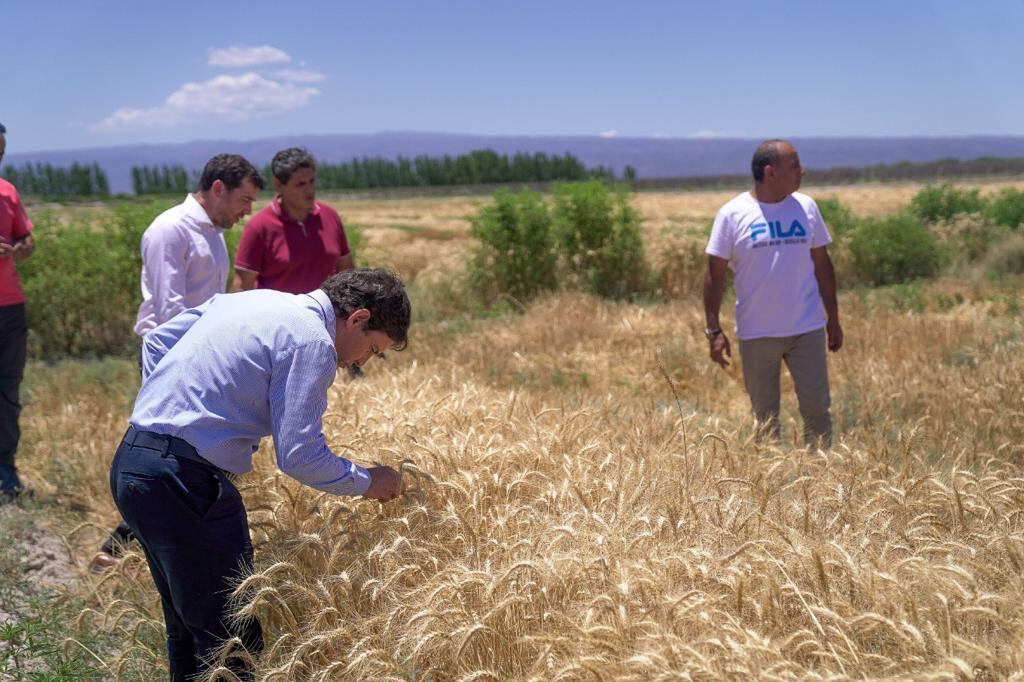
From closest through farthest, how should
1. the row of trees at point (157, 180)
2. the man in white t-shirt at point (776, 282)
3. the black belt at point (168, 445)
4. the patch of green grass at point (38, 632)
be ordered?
1. the black belt at point (168, 445)
2. the patch of green grass at point (38, 632)
3. the man in white t-shirt at point (776, 282)
4. the row of trees at point (157, 180)

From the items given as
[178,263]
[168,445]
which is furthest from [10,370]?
[168,445]

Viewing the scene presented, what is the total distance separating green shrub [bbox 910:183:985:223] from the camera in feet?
61.9

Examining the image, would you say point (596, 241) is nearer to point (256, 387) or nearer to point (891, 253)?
point (891, 253)

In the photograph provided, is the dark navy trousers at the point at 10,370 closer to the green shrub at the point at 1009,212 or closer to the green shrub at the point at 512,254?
the green shrub at the point at 512,254

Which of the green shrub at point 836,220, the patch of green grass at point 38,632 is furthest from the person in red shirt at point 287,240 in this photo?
the green shrub at point 836,220

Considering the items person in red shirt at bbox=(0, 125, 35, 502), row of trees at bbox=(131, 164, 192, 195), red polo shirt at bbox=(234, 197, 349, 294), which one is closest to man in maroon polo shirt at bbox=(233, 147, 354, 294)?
red polo shirt at bbox=(234, 197, 349, 294)

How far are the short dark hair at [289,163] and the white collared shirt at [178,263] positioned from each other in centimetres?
73

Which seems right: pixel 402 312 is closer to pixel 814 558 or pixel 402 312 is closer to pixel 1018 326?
pixel 814 558

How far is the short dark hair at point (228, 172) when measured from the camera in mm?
4586

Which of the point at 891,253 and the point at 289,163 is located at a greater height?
the point at 289,163

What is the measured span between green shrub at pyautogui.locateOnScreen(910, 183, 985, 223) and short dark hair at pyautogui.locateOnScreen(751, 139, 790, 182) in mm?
15280

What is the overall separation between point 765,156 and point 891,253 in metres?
10.9

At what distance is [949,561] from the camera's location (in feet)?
8.70

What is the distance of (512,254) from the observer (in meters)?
13.6
